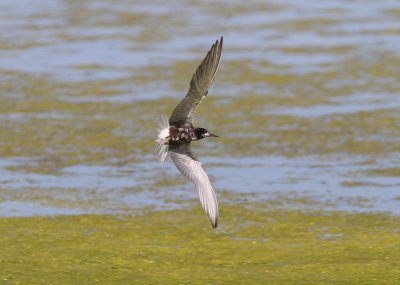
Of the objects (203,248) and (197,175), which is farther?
(203,248)

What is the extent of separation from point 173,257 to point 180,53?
12.7 meters

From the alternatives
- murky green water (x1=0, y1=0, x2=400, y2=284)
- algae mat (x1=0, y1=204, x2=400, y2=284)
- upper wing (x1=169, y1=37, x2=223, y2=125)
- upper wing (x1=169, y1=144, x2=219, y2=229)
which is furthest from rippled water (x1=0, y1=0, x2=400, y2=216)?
upper wing (x1=169, y1=37, x2=223, y2=125)

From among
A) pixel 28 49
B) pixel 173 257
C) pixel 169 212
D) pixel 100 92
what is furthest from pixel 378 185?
pixel 28 49

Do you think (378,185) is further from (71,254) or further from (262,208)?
(71,254)

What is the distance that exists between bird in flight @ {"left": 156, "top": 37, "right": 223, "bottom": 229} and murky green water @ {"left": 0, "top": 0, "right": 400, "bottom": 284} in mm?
685

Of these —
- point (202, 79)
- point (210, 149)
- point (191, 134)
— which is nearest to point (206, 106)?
point (210, 149)

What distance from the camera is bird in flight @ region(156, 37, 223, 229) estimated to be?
8.98 m

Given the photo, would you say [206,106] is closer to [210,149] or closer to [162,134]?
[210,149]

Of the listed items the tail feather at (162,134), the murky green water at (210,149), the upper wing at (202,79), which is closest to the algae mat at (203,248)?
the murky green water at (210,149)

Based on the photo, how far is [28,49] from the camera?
22.9 meters

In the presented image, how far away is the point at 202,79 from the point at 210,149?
19.5ft

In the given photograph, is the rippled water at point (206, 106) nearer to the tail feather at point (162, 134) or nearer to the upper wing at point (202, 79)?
the tail feather at point (162, 134)

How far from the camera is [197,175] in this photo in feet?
31.0

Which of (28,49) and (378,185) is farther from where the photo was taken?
(28,49)
